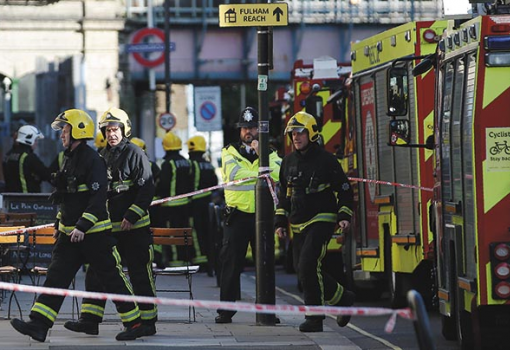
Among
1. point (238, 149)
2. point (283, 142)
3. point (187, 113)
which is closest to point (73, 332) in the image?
point (238, 149)

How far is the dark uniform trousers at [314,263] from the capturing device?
13570 millimetres

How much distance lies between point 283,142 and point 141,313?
42.6ft

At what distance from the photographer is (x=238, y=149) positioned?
1512cm

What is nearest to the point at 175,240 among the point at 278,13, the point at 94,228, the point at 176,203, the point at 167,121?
the point at 278,13

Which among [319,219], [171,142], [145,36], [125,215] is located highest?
[145,36]

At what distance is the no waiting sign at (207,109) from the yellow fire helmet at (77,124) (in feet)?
68.4

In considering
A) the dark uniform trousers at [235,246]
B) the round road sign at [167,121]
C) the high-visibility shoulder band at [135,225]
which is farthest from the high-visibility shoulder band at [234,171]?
the round road sign at [167,121]

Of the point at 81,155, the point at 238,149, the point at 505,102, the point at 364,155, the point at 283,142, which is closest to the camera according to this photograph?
the point at 505,102

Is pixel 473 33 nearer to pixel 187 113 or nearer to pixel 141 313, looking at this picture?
pixel 141 313

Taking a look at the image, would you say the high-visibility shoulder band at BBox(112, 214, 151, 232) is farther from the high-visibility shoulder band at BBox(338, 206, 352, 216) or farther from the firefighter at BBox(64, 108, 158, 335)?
the high-visibility shoulder band at BBox(338, 206, 352, 216)

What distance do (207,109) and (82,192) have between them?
21.6 m

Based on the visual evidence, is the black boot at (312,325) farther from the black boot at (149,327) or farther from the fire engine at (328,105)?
the black boot at (149,327)

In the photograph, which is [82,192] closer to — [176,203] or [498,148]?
[498,148]

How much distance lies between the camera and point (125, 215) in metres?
13.0
